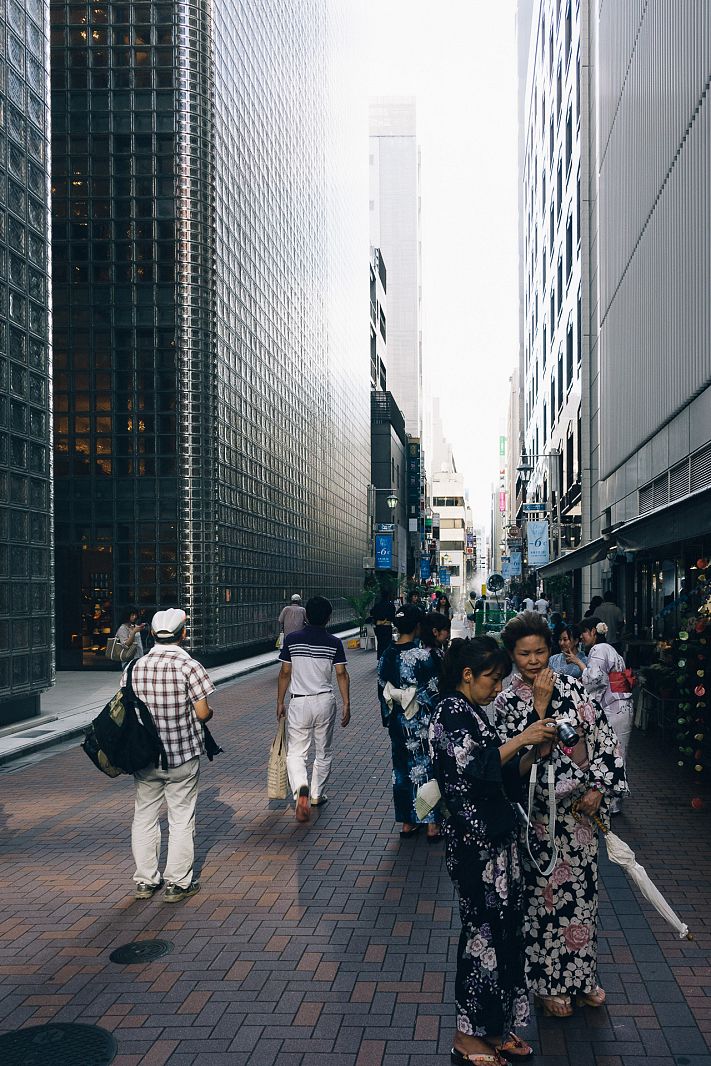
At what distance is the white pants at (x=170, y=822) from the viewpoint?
627 cm

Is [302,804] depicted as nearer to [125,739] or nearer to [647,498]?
[125,739]

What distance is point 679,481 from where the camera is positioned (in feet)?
49.1

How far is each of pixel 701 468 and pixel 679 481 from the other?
5.48ft

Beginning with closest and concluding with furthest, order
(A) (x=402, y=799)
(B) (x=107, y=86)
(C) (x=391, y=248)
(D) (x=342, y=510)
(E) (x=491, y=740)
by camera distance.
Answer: (E) (x=491, y=740) → (A) (x=402, y=799) → (B) (x=107, y=86) → (D) (x=342, y=510) → (C) (x=391, y=248)

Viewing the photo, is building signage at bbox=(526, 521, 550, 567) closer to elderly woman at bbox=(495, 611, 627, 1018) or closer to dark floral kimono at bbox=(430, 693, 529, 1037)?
elderly woman at bbox=(495, 611, 627, 1018)

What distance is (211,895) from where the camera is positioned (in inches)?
248

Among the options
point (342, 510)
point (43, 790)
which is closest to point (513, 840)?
point (43, 790)

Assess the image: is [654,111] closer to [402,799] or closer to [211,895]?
[402,799]

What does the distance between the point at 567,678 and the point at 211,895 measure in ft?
10.9

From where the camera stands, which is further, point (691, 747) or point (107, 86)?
point (107, 86)

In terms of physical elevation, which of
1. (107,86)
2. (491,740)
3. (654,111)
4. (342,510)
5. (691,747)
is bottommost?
(691,747)

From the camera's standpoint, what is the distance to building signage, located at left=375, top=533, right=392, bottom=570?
210 feet

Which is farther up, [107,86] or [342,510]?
[107,86]

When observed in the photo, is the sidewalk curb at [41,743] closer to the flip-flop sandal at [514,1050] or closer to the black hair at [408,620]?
the black hair at [408,620]
